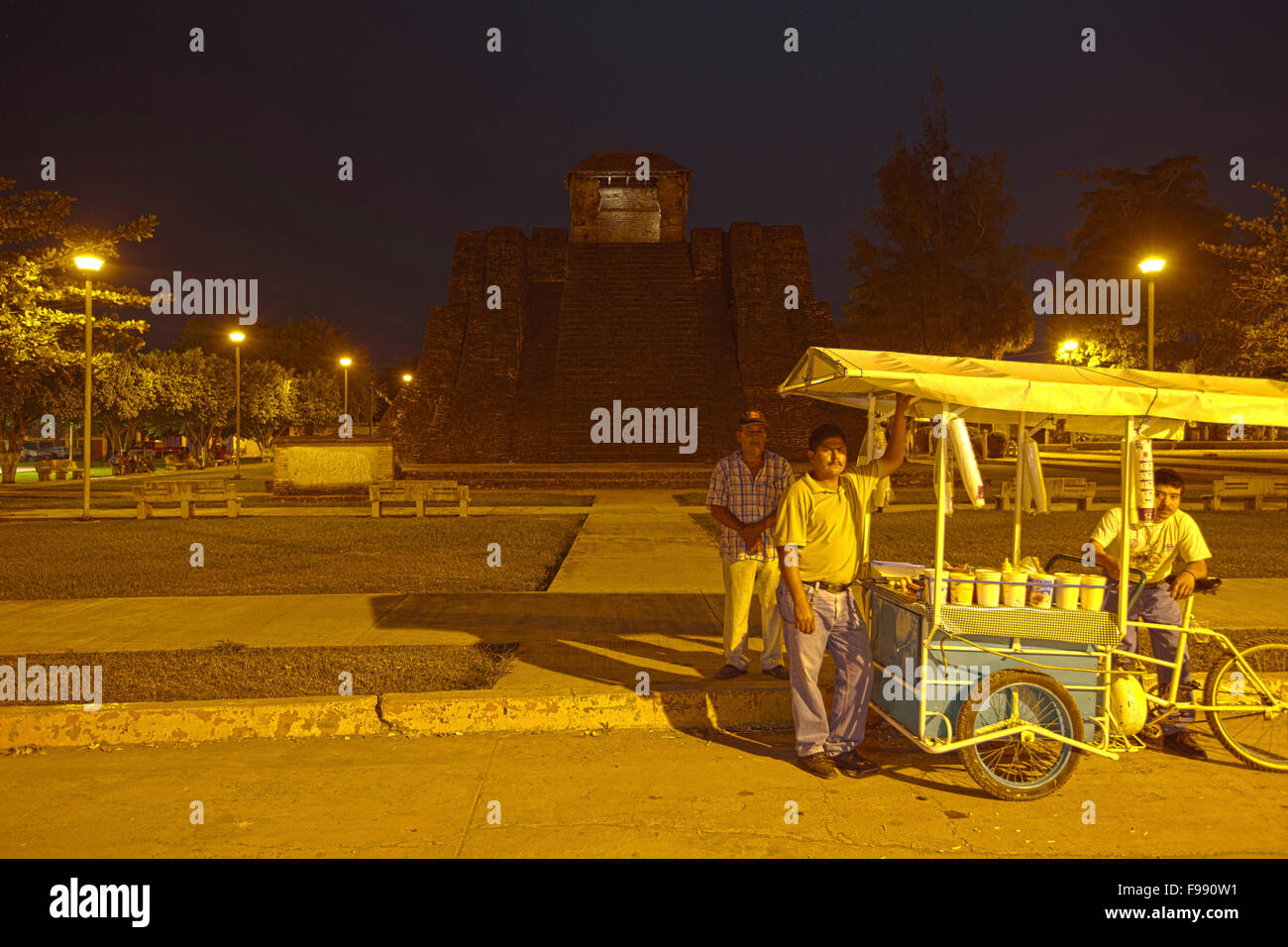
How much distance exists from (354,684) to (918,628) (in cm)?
365

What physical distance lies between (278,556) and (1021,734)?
1026cm

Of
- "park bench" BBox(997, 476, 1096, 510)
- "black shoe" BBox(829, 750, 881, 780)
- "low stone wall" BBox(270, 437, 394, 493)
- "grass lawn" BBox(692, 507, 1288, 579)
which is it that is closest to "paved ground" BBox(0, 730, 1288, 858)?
"black shoe" BBox(829, 750, 881, 780)

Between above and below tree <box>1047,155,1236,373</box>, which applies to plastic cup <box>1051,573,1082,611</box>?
below

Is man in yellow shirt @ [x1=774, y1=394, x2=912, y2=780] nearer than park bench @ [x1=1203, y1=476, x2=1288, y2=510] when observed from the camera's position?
Yes

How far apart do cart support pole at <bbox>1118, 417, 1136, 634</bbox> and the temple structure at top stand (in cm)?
2553

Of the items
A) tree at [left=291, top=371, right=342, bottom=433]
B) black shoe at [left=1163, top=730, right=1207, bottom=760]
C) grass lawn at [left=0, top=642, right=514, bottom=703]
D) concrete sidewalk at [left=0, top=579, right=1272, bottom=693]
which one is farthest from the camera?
tree at [left=291, top=371, right=342, bottom=433]

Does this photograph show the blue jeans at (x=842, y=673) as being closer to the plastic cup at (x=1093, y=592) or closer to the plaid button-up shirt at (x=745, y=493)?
the plastic cup at (x=1093, y=592)

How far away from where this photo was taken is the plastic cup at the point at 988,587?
15.4 feet

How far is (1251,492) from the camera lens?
18719mm

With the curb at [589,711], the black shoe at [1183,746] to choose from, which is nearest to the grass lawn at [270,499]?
the curb at [589,711]

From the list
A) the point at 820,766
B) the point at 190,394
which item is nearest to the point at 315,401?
the point at 190,394

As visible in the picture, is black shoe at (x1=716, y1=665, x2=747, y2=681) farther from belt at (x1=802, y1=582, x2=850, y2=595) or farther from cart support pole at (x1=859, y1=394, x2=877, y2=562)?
belt at (x1=802, y1=582, x2=850, y2=595)

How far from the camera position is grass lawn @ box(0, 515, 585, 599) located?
10039mm

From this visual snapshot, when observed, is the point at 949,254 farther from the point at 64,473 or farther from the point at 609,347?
the point at 64,473
